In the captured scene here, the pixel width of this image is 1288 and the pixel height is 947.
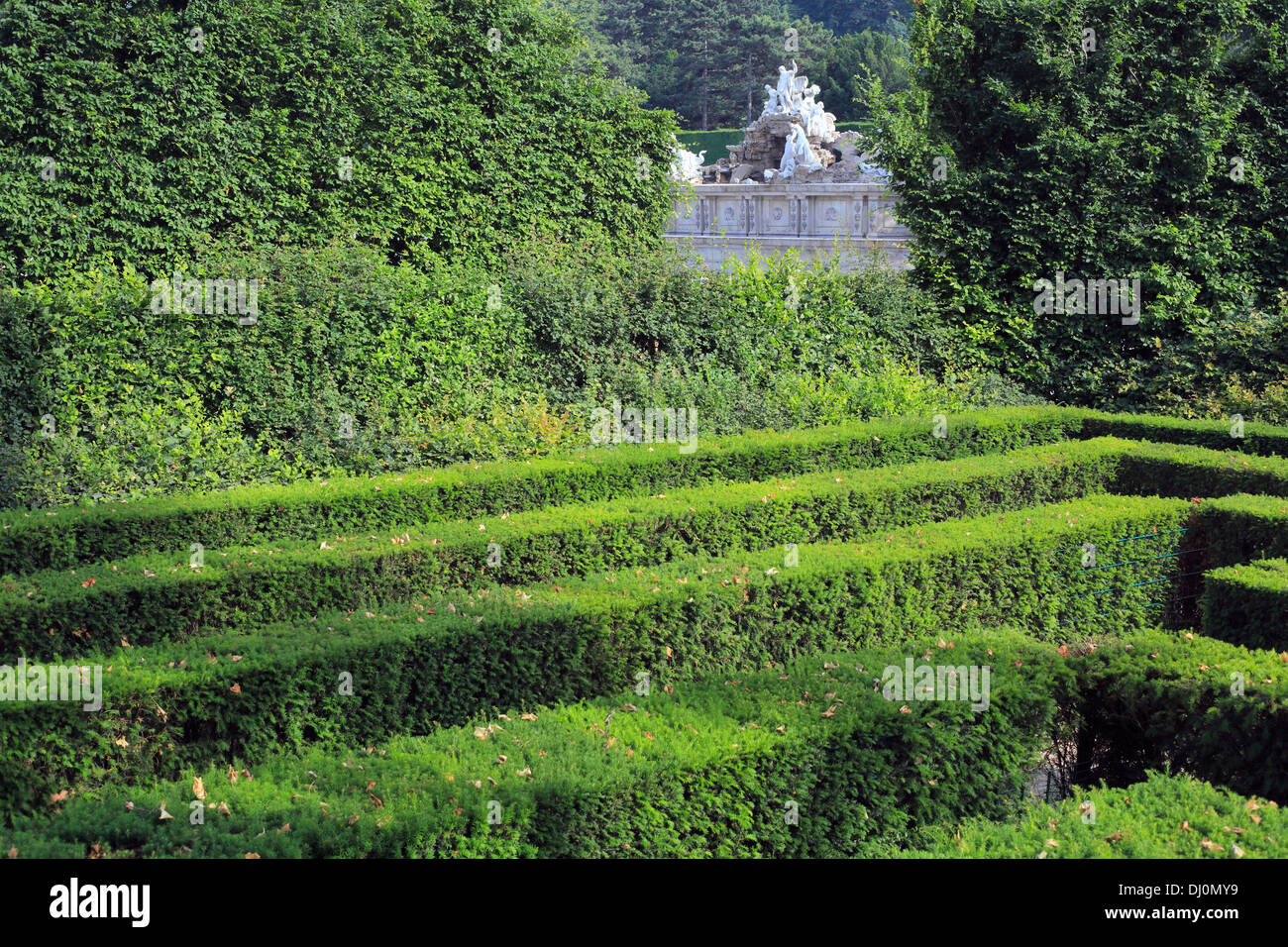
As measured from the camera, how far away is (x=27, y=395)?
397 inches

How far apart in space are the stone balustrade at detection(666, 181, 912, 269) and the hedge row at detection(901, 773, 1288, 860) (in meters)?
22.1

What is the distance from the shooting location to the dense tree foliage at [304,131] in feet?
40.3

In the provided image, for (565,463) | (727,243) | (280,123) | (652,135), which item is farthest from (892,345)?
(727,243)

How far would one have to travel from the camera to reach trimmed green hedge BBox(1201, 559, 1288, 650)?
6.52 m

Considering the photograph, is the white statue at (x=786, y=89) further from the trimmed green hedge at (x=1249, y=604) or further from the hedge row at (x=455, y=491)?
the trimmed green hedge at (x=1249, y=604)

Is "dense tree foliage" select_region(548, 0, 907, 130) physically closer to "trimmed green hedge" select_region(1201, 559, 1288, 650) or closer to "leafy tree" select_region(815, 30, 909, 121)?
"leafy tree" select_region(815, 30, 909, 121)

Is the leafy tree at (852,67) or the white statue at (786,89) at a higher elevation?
the leafy tree at (852,67)

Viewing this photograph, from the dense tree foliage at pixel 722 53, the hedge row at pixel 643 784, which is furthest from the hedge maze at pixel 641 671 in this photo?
the dense tree foliage at pixel 722 53

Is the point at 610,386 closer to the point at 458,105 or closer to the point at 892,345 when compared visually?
the point at 892,345

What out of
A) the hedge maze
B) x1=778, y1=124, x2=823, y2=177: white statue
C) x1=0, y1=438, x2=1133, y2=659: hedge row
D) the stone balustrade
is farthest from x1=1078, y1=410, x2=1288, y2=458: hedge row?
x1=778, y1=124, x2=823, y2=177: white statue

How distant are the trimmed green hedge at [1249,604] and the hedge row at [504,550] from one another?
3.02m

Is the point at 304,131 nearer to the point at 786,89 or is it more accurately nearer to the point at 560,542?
the point at 560,542
